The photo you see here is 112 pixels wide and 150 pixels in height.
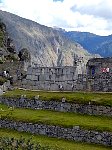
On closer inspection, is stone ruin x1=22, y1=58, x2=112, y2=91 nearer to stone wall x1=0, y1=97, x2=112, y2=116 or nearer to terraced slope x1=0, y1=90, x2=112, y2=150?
terraced slope x1=0, y1=90, x2=112, y2=150

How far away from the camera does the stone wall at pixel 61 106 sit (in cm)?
3881

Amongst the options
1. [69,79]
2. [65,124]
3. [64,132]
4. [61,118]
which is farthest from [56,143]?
[69,79]

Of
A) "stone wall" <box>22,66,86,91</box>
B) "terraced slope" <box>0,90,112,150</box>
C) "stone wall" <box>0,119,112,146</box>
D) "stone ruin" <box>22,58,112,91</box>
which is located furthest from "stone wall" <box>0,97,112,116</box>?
"stone wall" <box>22,66,86,91</box>

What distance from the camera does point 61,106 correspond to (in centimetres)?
4188

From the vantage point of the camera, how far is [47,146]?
30438 millimetres

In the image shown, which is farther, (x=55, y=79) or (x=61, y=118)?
(x=55, y=79)

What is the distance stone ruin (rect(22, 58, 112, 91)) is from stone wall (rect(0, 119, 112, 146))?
44.8 ft

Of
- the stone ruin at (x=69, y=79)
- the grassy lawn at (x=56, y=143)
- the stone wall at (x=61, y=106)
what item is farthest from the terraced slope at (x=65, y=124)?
the stone ruin at (x=69, y=79)

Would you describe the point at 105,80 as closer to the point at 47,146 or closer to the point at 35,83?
the point at 35,83

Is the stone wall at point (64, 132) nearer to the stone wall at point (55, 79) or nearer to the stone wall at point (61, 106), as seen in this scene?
the stone wall at point (61, 106)

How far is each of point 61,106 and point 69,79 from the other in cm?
1412

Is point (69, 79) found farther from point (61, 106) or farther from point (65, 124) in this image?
point (65, 124)

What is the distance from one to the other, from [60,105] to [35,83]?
17646mm

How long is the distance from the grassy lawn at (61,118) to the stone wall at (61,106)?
2.28 ft
